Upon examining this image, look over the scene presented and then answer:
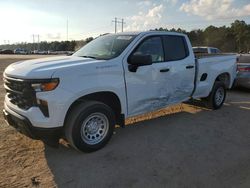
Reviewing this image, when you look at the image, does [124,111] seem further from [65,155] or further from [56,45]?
[56,45]

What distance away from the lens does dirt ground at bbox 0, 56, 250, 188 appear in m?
3.92

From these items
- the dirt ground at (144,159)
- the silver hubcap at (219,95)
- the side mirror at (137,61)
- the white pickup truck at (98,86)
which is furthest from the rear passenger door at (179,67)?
the silver hubcap at (219,95)

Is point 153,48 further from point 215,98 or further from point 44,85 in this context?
point 215,98

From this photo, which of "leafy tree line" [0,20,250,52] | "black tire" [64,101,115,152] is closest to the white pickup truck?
"black tire" [64,101,115,152]

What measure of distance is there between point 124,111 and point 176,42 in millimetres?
2262

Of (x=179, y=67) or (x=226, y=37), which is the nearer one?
(x=179, y=67)

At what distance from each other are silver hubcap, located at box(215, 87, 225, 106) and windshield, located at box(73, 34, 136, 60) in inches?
139

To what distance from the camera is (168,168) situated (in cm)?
Answer: 429

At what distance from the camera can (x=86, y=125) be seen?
4.76 meters

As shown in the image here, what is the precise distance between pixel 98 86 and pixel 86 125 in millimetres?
669

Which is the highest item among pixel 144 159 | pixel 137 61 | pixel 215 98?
pixel 137 61

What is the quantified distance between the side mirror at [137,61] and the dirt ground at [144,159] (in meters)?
1.36

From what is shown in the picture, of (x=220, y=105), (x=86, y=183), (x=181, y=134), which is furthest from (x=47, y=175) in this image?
(x=220, y=105)

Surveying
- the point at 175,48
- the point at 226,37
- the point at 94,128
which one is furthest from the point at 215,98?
the point at 226,37
